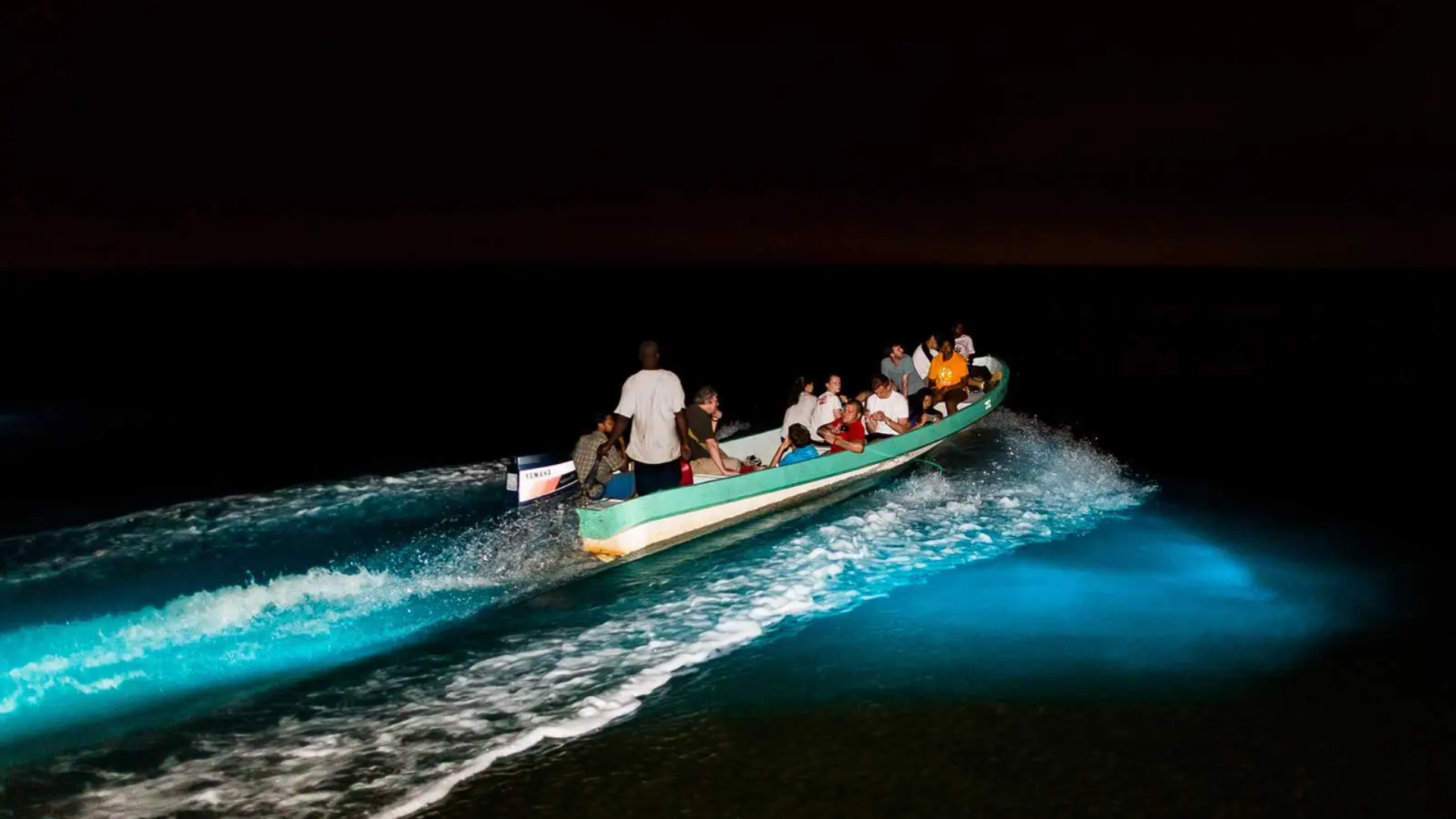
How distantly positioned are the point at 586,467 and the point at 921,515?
193 inches

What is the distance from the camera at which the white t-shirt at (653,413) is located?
1241cm

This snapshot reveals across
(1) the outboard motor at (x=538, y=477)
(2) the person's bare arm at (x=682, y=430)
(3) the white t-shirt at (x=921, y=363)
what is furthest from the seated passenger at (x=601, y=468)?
(3) the white t-shirt at (x=921, y=363)

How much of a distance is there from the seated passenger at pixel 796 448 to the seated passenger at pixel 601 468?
2922 mm

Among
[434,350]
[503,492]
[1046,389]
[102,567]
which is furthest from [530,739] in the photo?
[434,350]

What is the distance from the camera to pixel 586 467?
43.1 ft

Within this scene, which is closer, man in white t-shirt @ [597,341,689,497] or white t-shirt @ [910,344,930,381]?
man in white t-shirt @ [597,341,689,497]

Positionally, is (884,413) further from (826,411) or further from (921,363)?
(921,363)

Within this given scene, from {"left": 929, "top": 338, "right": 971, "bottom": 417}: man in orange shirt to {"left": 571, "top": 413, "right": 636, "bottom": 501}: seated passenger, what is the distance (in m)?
8.83

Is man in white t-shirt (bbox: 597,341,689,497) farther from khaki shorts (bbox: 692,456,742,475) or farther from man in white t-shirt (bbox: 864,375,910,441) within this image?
man in white t-shirt (bbox: 864,375,910,441)

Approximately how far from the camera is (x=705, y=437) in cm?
1446

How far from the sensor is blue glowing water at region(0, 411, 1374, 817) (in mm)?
8281

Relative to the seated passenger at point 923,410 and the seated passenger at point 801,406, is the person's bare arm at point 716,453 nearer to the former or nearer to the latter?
A: the seated passenger at point 801,406

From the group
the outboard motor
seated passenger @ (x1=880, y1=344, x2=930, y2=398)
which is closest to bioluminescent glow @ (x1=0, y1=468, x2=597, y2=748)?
the outboard motor

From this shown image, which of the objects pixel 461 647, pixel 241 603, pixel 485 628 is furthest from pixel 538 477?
pixel 241 603
